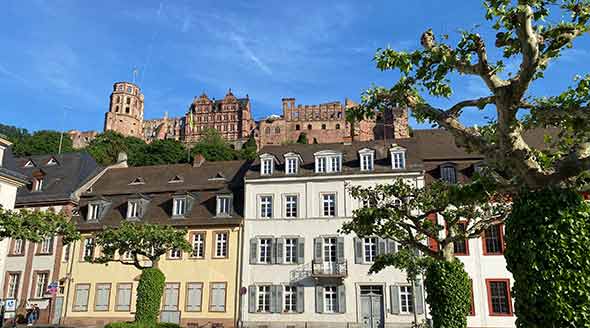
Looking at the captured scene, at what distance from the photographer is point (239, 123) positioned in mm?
128125

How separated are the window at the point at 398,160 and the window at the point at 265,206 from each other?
8072 millimetres

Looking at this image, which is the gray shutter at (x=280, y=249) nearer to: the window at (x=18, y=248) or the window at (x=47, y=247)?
the window at (x=47, y=247)

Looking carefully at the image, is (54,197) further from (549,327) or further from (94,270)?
(549,327)

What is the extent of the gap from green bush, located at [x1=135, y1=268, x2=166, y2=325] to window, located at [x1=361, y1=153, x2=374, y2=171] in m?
14.7

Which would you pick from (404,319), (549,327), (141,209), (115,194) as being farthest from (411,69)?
(115,194)

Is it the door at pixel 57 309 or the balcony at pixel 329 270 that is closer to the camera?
the balcony at pixel 329 270

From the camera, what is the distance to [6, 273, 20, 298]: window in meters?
31.9

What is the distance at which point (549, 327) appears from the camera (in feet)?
21.4

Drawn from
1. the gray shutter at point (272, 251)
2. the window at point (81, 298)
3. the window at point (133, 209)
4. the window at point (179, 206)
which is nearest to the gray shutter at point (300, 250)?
the gray shutter at point (272, 251)

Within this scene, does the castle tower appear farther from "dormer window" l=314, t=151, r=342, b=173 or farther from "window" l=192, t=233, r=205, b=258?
"dormer window" l=314, t=151, r=342, b=173

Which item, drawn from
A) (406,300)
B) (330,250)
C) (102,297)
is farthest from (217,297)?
(406,300)

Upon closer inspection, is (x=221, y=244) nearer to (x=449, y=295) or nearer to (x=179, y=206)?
(x=179, y=206)

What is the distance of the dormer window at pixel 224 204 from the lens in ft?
103

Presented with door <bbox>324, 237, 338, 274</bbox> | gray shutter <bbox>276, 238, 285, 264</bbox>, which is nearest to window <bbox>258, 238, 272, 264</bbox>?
gray shutter <bbox>276, 238, 285, 264</bbox>
